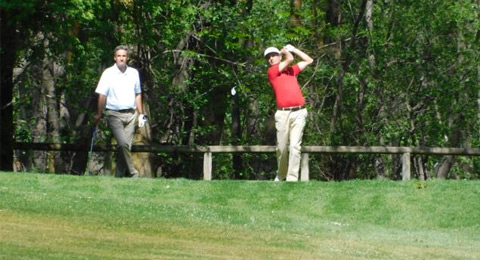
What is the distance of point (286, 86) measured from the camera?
65.0 feet

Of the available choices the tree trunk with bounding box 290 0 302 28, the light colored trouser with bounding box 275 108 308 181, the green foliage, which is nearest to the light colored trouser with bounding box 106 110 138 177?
the light colored trouser with bounding box 275 108 308 181

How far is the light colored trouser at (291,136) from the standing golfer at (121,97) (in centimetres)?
→ 215

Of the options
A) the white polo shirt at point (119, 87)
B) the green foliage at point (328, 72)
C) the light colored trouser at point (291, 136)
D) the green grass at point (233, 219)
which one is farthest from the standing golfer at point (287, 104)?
the green foliage at point (328, 72)

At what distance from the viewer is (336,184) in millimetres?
19859

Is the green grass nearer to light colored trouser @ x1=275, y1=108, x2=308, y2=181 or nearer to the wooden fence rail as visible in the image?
light colored trouser @ x1=275, y1=108, x2=308, y2=181

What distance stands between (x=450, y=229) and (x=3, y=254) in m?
7.34

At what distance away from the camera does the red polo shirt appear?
19.8 metres

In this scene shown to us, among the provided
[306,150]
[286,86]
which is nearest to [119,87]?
[286,86]

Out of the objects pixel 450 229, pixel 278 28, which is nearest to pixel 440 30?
pixel 278 28

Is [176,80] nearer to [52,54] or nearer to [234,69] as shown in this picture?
[234,69]

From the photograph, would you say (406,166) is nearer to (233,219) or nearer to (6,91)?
(233,219)

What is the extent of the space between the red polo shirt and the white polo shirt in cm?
210

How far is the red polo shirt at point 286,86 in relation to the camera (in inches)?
778

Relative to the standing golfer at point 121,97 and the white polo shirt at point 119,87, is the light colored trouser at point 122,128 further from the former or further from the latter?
the white polo shirt at point 119,87
